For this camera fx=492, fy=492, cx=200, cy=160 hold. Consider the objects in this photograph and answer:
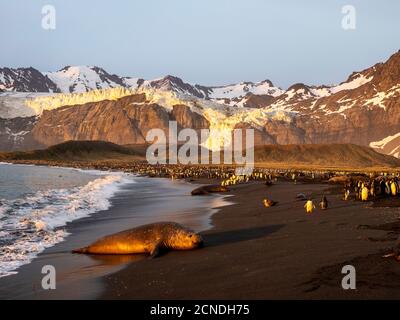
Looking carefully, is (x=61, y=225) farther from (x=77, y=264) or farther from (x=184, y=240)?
(x=184, y=240)

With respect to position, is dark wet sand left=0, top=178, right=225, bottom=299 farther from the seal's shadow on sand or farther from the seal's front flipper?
the seal's shadow on sand

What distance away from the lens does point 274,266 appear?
11609mm

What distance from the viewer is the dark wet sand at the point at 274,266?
9.57 m

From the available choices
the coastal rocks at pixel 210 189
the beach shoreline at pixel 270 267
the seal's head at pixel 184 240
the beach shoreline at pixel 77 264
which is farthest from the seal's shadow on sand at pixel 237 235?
the coastal rocks at pixel 210 189

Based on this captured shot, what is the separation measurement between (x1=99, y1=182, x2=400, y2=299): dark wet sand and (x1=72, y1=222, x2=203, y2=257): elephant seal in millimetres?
511

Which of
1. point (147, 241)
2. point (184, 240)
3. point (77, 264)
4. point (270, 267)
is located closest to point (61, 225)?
point (147, 241)

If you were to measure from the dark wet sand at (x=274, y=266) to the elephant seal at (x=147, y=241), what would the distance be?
51cm

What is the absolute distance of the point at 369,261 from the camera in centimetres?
1112

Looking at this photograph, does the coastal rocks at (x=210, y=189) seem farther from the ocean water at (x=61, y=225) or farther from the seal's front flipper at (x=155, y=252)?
the seal's front flipper at (x=155, y=252)

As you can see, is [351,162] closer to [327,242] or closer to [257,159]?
[257,159]

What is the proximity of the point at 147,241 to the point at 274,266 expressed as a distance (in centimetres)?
504

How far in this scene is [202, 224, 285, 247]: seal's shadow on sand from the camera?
53.1 ft

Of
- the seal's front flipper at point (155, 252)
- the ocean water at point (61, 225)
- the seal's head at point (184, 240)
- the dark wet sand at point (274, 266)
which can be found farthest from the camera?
the seal's head at point (184, 240)
